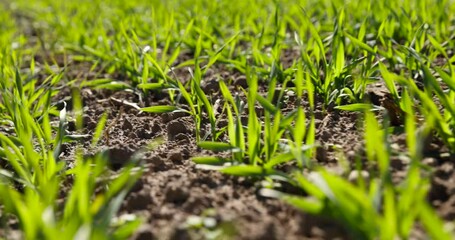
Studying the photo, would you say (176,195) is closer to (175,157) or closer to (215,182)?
(215,182)

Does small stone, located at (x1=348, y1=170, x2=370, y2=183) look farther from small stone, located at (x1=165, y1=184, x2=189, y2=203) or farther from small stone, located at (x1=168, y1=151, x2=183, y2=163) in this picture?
small stone, located at (x1=168, y1=151, x2=183, y2=163)

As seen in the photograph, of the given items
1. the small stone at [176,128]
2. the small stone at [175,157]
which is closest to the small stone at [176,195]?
the small stone at [175,157]

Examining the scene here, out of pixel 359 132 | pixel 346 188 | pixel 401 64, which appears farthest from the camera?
pixel 401 64

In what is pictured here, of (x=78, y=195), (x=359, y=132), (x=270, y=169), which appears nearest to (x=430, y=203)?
(x=270, y=169)

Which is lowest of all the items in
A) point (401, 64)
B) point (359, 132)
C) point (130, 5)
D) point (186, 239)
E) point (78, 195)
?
point (186, 239)

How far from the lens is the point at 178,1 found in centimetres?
467

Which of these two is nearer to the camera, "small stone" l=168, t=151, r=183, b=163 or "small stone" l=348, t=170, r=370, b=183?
"small stone" l=348, t=170, r=370, b=183

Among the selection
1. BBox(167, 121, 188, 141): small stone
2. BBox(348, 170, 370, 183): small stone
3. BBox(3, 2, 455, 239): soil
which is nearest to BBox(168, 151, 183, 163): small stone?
BBox(3, 2, 455, 239): soil

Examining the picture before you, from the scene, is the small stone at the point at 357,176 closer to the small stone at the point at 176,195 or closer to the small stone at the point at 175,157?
the small stone at the point at 176,195

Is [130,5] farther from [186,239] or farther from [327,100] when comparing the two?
[186,239]

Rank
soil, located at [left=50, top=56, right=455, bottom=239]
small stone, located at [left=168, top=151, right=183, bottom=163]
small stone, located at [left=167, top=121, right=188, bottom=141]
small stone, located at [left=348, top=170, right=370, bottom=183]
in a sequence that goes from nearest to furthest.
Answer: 1. soil, located at [left=50, top=56, right=455, bottom=239]
2. small stone, located at [left=348, top=170, right=370, bottom=183]
3. small stone, located at [left=168, top=151, right=183, bottom=163]
4. small stone, located at [left=167, top=121, right=188, bottom=141]

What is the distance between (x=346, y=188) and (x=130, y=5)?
3623 millimetres

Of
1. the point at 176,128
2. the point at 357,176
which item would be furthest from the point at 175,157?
the point at 357,176

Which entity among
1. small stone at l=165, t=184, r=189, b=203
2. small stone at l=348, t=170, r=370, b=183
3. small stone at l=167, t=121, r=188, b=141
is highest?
small stone at l=167, t=121, r=188, b=141
